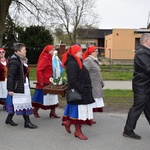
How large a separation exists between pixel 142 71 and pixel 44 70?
2442 mm

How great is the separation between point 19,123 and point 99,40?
52007mm

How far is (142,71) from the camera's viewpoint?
4.77 m

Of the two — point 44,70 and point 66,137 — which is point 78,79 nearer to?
point 66,137

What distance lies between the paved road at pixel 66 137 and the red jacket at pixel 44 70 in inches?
35.4

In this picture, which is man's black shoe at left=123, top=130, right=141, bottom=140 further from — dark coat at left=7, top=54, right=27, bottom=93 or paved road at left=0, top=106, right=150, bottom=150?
dark coat at left=7, top=54, right=27, bottom=93

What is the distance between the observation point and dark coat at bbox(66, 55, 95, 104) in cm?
473

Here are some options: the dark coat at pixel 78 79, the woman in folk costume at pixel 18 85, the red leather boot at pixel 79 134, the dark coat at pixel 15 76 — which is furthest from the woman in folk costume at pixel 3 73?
the red leather boot at pixel 79 134

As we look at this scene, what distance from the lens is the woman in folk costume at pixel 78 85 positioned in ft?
15.6

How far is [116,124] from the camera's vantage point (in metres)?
5.93

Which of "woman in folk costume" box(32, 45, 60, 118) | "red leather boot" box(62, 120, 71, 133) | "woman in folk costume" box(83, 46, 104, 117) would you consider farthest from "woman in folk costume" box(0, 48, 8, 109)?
"red leather boot" box(62, 120, 71, 133)

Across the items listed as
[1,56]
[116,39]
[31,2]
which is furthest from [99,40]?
[1,56]

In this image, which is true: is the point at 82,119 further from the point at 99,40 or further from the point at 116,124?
the point at 99,40

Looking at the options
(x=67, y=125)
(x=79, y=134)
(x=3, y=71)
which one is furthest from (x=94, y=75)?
(x=3, y=71)

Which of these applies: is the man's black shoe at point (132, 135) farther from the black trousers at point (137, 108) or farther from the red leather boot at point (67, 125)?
the red leather boot at point (67, 125)
